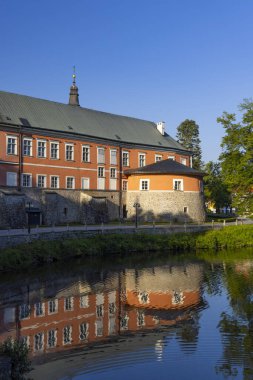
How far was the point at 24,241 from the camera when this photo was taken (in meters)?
25.4

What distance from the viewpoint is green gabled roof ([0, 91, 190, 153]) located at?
129 feet

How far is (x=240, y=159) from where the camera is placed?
36.0 metres

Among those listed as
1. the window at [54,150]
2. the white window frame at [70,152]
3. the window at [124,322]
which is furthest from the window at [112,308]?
the white window frame at [70,152]

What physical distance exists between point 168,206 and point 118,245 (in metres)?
13.9

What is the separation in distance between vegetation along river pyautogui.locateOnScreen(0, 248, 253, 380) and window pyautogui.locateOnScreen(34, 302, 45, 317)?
0.12ft

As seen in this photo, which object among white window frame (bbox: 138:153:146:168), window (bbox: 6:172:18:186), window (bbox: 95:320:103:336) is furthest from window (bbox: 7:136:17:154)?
window (bbox: 95:320:103:336)

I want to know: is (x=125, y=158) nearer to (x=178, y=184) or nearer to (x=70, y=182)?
(x=178, y=184)

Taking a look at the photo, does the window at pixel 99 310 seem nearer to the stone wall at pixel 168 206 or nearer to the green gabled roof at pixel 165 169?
the stone wall at pixel 168 206

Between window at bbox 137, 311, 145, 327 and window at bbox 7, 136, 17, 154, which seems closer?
window at bbox 137, 311, 145, 327

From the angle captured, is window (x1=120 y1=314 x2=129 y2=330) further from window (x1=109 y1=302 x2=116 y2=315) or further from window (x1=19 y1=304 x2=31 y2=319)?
window (x1=19 y1=304 x2=31 y2=319)

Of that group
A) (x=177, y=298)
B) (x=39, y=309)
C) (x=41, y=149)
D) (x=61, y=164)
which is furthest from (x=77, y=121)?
(x=39, y=309)

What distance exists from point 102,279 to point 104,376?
1199 cm

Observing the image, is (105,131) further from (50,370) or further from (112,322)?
(50,370)

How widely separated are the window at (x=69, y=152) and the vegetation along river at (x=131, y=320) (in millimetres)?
17815
